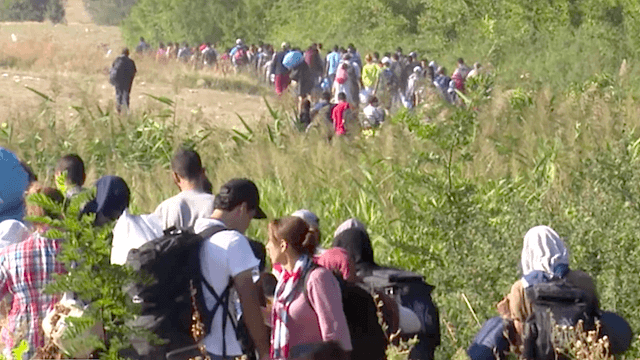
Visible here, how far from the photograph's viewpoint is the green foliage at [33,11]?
357 feet

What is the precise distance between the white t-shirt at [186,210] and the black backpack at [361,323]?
1753 millimetres

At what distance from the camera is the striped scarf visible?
6.73m

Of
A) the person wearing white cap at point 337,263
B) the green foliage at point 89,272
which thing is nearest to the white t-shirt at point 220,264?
the person wearing white cap at point 337,263

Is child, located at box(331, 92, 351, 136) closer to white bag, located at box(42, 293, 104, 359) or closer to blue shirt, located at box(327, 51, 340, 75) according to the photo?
white bag, located at box(42, 293, 104, 359)

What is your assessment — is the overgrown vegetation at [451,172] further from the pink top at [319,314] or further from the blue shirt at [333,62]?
the blue shirt at [333,62]

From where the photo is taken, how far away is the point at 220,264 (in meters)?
6.72

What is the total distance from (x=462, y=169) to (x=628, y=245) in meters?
3.78

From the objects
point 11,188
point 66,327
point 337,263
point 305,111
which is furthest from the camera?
point 305,111

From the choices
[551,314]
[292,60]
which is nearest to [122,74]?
[292,60]

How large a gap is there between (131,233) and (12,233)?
0.99 meters

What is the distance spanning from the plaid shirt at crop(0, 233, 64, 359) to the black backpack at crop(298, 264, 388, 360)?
3.95ft

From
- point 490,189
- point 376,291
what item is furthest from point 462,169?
point 376,291

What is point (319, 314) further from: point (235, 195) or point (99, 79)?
point (99, 79)

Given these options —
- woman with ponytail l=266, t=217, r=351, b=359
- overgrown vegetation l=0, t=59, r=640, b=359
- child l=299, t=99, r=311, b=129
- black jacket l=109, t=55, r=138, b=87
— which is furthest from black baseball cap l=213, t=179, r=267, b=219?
black jacket l=109, t=55, r=138, b=87
